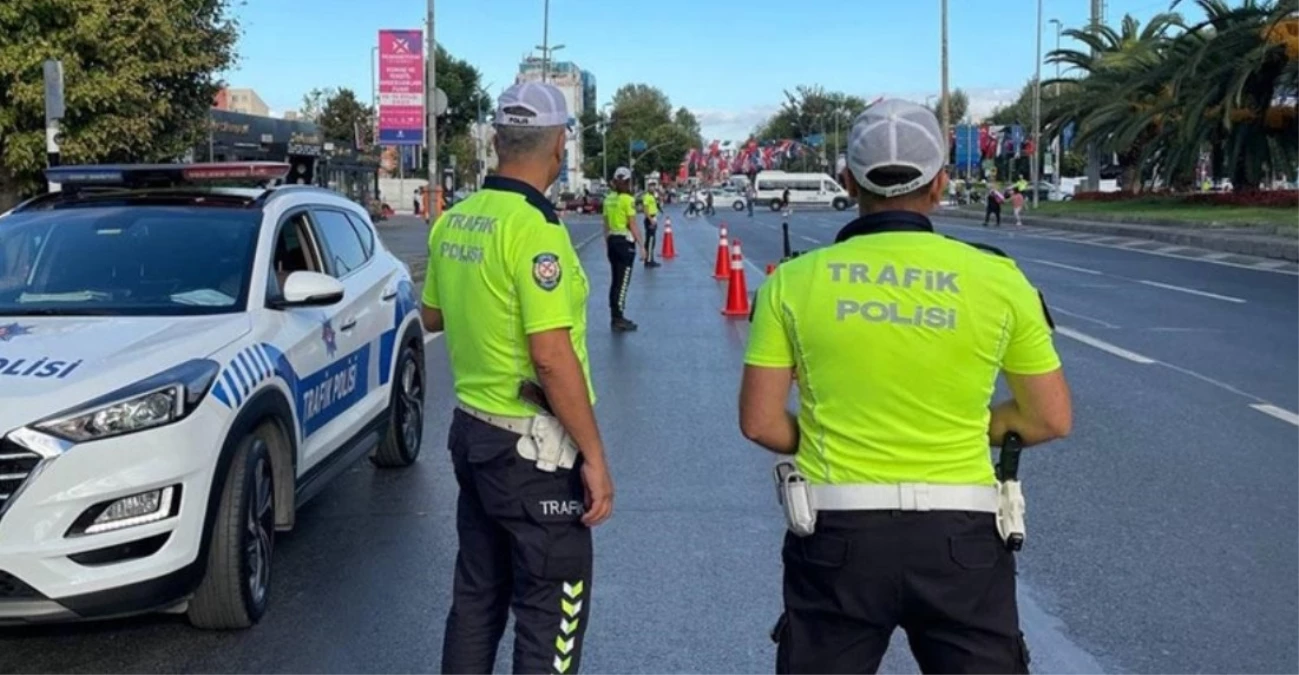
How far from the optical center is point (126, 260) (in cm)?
600

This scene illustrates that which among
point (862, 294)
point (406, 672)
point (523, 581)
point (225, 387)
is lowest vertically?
point (406, 672)

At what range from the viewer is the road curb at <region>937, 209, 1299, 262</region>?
28406 millimetres

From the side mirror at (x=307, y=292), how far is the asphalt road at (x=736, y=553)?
1.22 m

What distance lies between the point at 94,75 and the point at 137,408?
19598 millimetres

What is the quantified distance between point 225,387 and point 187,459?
397 millimetres

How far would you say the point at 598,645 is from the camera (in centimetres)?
513

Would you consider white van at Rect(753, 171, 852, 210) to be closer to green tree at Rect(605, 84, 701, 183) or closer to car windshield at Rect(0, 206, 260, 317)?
green tree at Rect(605, 84, 701, 183)

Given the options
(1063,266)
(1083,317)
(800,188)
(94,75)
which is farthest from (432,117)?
(800,188)

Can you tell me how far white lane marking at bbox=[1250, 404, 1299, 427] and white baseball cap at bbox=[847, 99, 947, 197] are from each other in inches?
296

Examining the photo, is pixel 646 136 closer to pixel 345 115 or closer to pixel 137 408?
pixel 345 115

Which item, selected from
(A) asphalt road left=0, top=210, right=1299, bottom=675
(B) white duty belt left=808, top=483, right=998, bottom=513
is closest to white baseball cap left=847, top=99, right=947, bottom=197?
(B) white duty belt left=808, top=483, right=998, bottom=513

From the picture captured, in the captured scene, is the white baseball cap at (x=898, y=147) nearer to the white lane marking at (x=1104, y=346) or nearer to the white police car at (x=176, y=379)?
the white police car at (x=176, y=379)

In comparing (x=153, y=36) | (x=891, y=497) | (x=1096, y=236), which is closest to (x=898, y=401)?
(x=891, y=497)

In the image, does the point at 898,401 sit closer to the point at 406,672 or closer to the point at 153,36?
the point at 406,672
